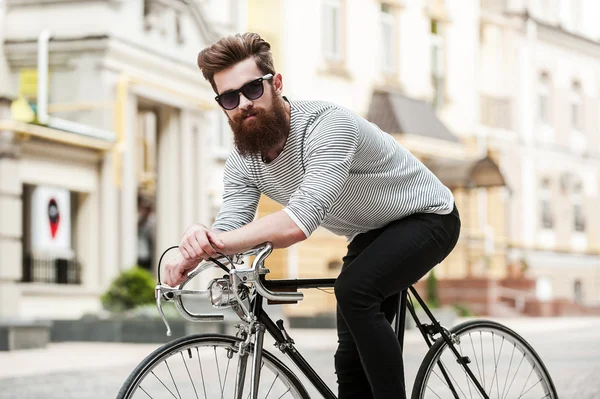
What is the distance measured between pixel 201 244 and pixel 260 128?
0.43 metres

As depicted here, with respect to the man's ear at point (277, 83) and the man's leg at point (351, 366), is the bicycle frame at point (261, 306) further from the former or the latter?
the man's ear at point (277, 83)

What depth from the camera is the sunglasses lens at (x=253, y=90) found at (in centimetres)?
381

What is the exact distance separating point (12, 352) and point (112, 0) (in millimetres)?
8391

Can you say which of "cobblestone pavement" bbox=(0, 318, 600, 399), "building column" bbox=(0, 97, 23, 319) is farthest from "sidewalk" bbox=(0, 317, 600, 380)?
"building column" bbox=(0, 97, 23, 319)

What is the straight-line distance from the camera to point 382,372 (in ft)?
13.4

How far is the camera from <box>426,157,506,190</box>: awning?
29203mm

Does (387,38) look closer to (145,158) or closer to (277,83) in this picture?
(145,158)

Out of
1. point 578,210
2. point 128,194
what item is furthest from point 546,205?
point 128,194

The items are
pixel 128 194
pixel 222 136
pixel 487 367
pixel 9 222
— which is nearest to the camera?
pixel 487 367

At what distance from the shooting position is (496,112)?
35750 mm

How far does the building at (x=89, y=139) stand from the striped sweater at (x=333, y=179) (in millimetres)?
14423

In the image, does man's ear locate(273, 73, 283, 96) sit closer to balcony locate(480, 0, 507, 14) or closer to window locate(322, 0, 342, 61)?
window locate(322, 0, 342, 61)

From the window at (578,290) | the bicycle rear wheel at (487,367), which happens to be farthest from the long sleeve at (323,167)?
the window at (578,290)

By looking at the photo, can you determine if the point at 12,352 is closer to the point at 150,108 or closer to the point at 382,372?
the point at 150,108
